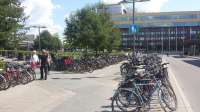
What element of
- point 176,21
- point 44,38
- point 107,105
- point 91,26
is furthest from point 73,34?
point 176,21

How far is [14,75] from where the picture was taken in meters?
18.7

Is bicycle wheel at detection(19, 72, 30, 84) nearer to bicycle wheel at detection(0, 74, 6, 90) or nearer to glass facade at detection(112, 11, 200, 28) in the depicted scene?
bicycle wheel at detection(0, 74, 6, 90)

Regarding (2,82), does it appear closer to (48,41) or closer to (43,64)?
(43,64)

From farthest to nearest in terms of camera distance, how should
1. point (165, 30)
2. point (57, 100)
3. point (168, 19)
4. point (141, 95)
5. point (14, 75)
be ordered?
point (168, 19) < point (165, 30) < point (14, 75) < point (57, 100) < point (141, 95)

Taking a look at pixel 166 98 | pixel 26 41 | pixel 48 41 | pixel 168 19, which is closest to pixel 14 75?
pixel 26 41

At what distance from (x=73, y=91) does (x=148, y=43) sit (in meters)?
128

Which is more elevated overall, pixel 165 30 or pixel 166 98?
pixel 165 30

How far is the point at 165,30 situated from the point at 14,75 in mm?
126636

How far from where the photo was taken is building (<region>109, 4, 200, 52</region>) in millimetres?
140625

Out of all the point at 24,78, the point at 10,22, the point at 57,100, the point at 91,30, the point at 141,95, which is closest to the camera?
the point at 141,95

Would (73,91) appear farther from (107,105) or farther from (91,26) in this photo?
(91,26)

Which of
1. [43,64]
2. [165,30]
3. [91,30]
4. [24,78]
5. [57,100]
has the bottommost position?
[57,100]

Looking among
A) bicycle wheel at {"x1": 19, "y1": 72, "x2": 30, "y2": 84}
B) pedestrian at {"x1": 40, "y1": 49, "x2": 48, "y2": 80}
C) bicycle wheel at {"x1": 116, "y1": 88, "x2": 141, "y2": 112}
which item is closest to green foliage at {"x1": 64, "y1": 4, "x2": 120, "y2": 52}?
pedestrian at {"x1": 40, "y1": 49, "x2": 48, "y2": 80}

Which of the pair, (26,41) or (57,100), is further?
(26,41)
